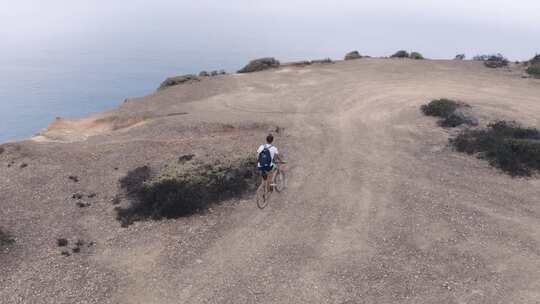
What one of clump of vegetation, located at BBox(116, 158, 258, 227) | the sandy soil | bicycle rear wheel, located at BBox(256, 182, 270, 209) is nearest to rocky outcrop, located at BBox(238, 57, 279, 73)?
the sandy soil

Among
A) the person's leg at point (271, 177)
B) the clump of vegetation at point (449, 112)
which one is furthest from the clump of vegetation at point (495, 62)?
the person's leg at point (271, 177)

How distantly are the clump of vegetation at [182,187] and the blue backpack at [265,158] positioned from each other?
2180 mm

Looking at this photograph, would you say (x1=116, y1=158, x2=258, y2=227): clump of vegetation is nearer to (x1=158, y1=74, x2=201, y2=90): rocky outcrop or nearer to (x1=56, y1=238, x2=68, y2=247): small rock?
(x1=56, y1=238, x2=68, y2=247): small rock

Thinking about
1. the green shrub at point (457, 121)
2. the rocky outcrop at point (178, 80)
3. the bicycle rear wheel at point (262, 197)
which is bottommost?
the bicycle rear wheel at point (262, 197)

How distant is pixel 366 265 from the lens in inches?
564

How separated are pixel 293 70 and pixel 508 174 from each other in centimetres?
2542

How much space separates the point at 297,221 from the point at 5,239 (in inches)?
412

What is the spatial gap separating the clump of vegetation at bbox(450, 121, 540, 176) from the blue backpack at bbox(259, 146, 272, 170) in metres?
10.7

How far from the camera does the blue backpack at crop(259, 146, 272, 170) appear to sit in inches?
679

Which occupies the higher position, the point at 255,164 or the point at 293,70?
the point at 293,70

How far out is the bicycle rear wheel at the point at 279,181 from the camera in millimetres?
18812

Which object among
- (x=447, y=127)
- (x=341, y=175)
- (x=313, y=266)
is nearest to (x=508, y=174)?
(x=447, y=127)

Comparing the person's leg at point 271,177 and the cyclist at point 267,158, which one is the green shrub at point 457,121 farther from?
the cyclist at point 267,158

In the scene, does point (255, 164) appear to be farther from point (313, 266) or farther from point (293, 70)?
Result: point (293, 70)
